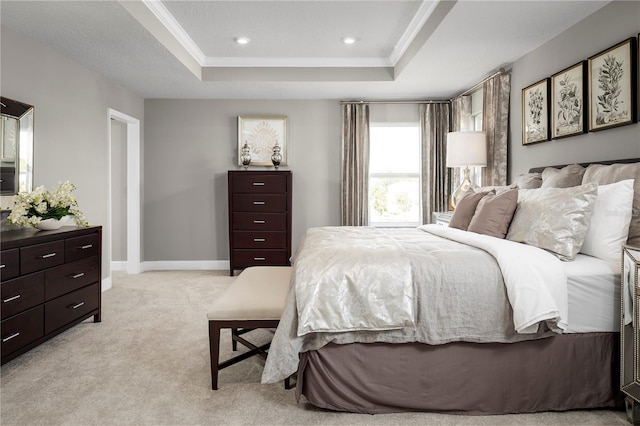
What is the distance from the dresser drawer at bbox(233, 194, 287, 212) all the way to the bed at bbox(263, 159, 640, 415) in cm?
327

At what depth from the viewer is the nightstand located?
185 cm

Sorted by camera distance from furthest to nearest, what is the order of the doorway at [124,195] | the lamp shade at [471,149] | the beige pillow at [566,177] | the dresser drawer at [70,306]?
the doorway at [124,195], the lamp shade at [471,149], the dresser drawer at [70,306], the beige pillow at [566,177]

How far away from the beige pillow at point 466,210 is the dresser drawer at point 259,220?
2.51m

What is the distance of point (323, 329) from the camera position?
192 centimetres

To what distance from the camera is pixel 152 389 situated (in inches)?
89.5

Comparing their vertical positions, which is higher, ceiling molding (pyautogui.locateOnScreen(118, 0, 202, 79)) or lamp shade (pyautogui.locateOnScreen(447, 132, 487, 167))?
→ ceiling molding (pyautogui.locateOnScreen(118, 0, 202, 79))

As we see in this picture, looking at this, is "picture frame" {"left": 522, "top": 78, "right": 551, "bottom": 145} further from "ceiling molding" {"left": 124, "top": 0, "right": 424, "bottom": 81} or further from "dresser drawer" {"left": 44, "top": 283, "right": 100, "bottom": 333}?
"dresser drawer" {"left": 44, "top": 283, "right": 100, "bottom": 333}

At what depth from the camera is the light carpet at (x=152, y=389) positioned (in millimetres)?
1965

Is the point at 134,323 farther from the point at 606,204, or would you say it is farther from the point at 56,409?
the point at 606,204

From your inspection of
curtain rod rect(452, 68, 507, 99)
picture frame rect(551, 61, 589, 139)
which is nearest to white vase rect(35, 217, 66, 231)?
picture frame rect(551, 61, 589, 139)

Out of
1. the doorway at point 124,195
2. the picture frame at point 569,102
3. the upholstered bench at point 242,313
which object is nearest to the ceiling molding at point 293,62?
the doorway at point 124,195

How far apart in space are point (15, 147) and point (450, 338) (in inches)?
134

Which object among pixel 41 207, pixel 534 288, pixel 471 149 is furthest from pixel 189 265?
pixel 534 288

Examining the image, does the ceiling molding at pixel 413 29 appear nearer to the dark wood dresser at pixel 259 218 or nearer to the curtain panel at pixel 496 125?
the curtain panel at pixel 496 125
